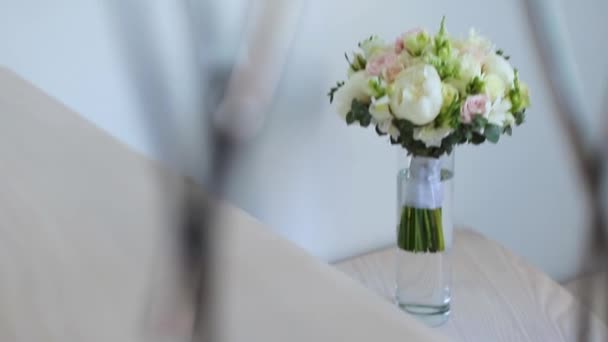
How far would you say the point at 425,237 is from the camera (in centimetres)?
108

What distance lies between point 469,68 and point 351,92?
0.47 ft

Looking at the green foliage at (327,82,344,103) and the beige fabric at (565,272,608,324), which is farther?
the green foliage at (327,82,344,103)

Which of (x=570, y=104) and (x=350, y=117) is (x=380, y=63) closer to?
(x=350, y=117)

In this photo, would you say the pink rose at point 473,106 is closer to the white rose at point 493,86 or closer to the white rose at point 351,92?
the white rose at point 493,86

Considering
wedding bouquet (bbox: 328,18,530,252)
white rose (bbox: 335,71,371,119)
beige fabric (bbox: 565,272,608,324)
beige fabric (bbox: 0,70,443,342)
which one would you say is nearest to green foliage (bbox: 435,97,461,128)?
wedding bouquet (bbox: 328,18,530,252)

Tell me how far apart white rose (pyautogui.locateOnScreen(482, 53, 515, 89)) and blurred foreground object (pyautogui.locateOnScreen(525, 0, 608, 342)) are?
790 mm

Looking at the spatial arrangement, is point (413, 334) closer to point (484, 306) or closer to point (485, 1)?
point (484, 306)

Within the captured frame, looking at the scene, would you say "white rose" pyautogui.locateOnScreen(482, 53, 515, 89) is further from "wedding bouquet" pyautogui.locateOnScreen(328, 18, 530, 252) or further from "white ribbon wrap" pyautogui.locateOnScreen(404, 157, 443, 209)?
"white ribbon wrap" pyautogui.locateOnScreen(404, 157, 443, 209)

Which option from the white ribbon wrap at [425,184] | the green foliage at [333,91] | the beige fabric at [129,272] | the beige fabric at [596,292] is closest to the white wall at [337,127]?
the green foliage at [333,91]

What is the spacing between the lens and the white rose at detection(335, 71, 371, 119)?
1006 mm

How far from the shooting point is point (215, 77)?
0.81 feet

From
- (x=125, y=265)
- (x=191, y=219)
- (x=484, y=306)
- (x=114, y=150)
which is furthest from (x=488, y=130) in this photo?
(x=191, y=219)

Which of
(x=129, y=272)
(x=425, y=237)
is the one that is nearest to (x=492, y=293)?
(x=425, y=237)

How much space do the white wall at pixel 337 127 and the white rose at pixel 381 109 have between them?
0.12 m
